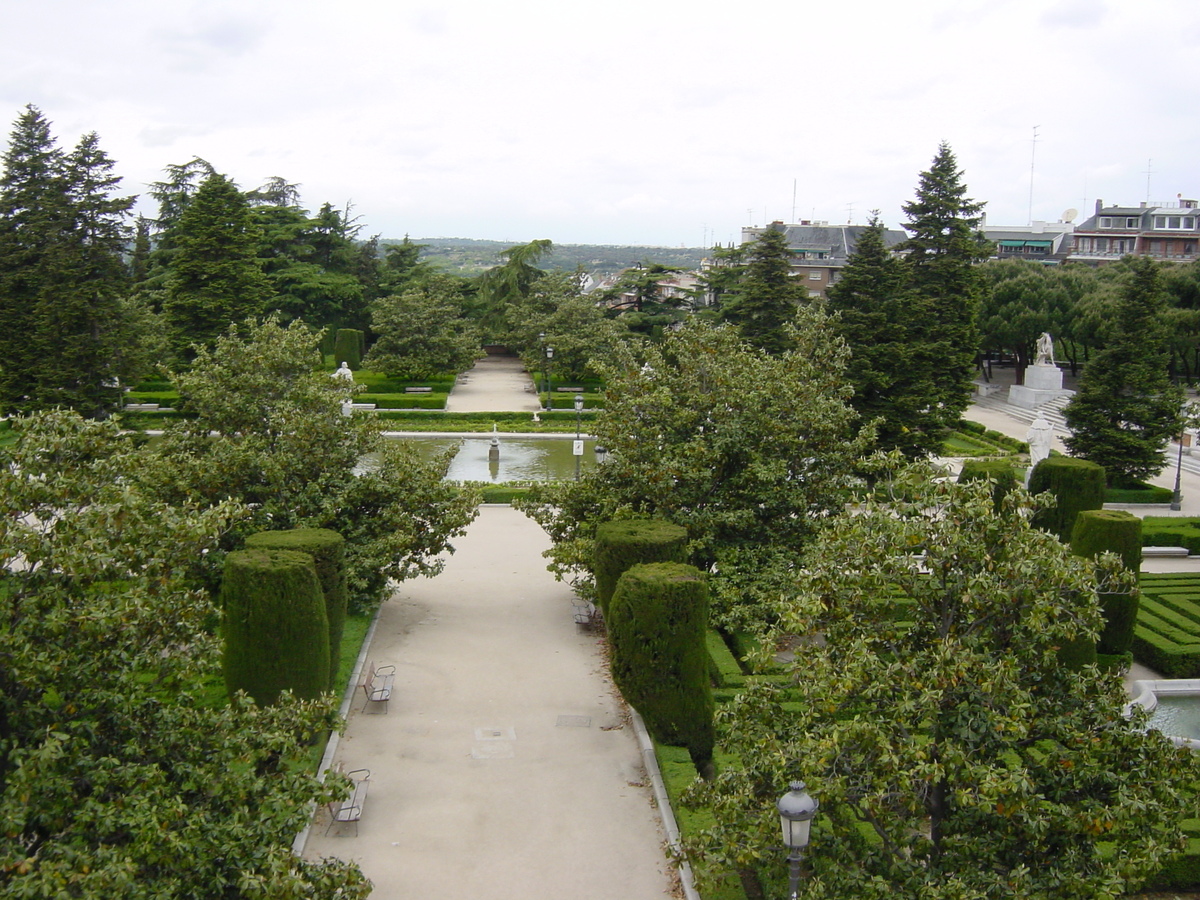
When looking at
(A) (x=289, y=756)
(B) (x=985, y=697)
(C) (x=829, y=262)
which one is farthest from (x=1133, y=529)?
(C) (x=829, y=262)

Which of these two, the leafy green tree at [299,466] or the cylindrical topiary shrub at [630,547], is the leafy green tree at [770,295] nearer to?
the leafy green tree at [299,466]

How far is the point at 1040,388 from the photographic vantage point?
42406mm

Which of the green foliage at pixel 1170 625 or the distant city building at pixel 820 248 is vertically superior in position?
the distant city building at pixel 820 248

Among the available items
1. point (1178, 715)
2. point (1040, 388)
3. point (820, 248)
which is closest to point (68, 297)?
point (1178, 715)

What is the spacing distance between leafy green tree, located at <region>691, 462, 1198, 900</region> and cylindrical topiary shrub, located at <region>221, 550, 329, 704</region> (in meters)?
5.72

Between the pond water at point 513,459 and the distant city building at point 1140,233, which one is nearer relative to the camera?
the pond water at point 513,459

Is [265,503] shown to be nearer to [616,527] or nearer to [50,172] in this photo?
[616,527]

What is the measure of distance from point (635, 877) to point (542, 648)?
245 inches

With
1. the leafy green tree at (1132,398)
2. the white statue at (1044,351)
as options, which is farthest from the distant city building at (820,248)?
the leafy green tree at (1132,398)

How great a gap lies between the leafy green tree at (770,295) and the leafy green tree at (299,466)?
71.1 ft

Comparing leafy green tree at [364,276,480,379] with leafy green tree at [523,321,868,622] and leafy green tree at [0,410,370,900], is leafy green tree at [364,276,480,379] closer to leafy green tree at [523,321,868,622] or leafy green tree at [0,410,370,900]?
leafy green tree at [523,321,868,622]

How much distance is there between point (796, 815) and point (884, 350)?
22.4 meters

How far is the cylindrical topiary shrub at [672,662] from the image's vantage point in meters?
12.4

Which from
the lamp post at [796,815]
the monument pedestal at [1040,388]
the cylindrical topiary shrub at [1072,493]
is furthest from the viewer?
the monument pedestal at [1040,388]
